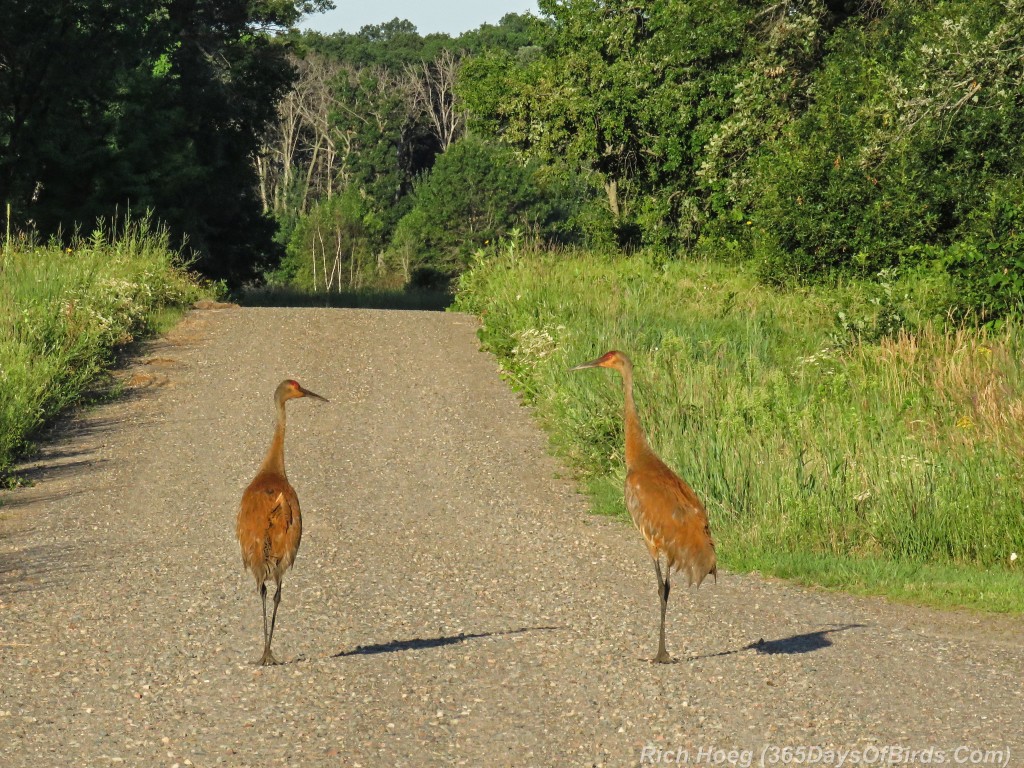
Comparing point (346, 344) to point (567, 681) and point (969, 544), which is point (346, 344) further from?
point (567, 681)

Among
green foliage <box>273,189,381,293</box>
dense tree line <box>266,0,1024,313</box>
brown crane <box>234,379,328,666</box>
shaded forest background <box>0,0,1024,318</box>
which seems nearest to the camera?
brown crane <box>234,379,328,666</box>

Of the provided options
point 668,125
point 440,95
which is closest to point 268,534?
point 668,125

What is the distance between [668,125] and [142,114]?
13.9 metres

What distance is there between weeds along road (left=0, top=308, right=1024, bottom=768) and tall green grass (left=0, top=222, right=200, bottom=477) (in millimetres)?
732

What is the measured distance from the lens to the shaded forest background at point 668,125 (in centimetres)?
2028

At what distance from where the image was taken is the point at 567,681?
7363 millimetres

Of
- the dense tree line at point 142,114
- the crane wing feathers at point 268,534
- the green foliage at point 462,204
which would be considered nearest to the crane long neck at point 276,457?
the crane wing feathers at point 268,534

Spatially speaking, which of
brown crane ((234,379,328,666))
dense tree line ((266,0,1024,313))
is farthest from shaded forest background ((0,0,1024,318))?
brown crane ((234,379,328,666))

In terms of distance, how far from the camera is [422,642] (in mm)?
8203

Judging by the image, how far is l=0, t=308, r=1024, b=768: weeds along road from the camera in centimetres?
640

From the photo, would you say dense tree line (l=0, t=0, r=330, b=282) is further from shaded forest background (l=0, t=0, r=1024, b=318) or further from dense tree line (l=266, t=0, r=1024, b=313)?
dense tree line (l=266, t=0, r=1024, b=313)

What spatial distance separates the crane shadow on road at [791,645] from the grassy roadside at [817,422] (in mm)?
1408

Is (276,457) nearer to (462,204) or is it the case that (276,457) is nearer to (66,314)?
(66,314)

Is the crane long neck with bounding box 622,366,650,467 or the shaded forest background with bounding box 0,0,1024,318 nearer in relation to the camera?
the crane long neck with bounding box 622,366,650,467
